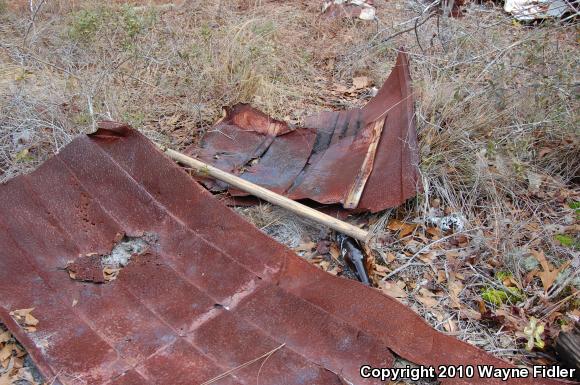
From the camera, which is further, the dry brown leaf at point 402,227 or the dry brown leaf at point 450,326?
the dry brown leaf at point 402,227

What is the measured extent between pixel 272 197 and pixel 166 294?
2.95ft

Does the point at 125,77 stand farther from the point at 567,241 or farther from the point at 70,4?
the point at 567,241

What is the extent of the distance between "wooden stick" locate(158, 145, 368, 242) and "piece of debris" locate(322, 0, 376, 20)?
349 centimetres

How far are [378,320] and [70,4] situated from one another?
5389mm

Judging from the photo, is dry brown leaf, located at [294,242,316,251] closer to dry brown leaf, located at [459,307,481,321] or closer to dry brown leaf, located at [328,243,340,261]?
dry brown leaf, located at [328,243,340,261]

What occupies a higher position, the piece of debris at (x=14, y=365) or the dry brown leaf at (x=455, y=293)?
the piece of debris at (x=14, y=365)

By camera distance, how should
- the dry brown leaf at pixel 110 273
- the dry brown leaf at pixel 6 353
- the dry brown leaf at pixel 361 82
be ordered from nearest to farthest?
the dry brown leaf at pixel 6 353, the dry brown leaf at pixel 110 273, the dry brown leaf at pixel 361 82

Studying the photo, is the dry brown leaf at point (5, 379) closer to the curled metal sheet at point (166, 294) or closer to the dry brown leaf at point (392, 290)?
the curled metal sheet at point (166, 294)

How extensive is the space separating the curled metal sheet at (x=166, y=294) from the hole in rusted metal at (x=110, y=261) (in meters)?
0.01

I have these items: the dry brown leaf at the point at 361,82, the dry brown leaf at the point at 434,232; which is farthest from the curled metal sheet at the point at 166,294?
the dry brown leaf at the point at 361,82

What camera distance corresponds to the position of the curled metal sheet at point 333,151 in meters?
3.21

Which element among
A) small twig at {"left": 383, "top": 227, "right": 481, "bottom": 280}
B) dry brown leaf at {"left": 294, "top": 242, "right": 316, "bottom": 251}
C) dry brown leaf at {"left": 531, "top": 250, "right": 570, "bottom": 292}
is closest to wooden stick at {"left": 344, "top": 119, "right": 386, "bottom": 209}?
dry brown leaf at {"left": 294, "top": 242, "right": 316, "bottom": 251}

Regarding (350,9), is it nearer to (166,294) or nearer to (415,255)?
(415,255)

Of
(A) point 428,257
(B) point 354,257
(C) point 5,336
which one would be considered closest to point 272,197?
(B) point 354,257
